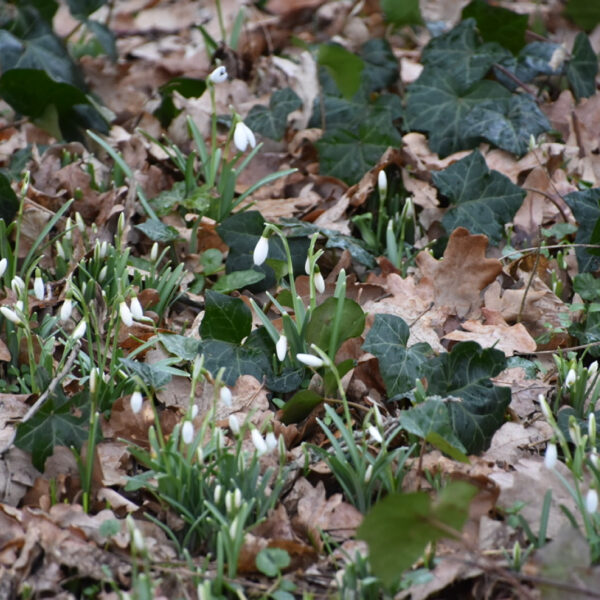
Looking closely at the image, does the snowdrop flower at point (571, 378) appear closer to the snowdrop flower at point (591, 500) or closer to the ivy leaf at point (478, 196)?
the snowdrop flower at point (591, 500)

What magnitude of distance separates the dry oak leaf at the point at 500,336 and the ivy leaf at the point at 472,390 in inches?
11.4

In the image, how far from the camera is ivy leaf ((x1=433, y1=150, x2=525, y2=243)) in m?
2.87

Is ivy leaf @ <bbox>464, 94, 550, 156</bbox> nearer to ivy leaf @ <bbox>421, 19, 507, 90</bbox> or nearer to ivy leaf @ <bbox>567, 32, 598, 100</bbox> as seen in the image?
ivy leaf @ <bbox>421, 19, 507, 90</bbox>

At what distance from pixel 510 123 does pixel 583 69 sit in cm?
61

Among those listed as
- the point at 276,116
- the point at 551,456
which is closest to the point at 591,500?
the point at 551,456

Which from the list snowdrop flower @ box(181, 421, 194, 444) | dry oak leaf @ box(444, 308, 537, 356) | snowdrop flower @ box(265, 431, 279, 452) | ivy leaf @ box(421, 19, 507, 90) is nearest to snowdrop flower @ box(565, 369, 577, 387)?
dry oak leaf @ box(444, 308, 537, 356)

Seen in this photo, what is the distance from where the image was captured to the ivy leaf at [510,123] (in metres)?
3.28

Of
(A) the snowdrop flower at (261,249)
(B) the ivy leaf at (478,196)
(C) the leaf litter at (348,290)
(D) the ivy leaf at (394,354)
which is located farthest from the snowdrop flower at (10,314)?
(B) the ivy leaf at (478,196)

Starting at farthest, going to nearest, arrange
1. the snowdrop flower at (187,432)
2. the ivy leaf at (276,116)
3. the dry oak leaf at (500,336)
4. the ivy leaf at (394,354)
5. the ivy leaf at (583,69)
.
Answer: the ivy leaf at (583,69) → the ivy leaf at (276,116) → the dry oak leaf at (500,336) → the ivy leaf at (394,354) → the snowdrop flower at (187,432)

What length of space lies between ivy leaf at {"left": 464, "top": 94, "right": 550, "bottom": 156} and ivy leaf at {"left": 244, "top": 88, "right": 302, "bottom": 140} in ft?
2.48

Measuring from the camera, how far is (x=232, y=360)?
2336mm

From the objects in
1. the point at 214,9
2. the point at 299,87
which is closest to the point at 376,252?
the point at 299,87

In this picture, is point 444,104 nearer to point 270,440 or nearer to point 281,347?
point 281,347

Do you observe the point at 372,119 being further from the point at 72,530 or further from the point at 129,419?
the point at 72,530
